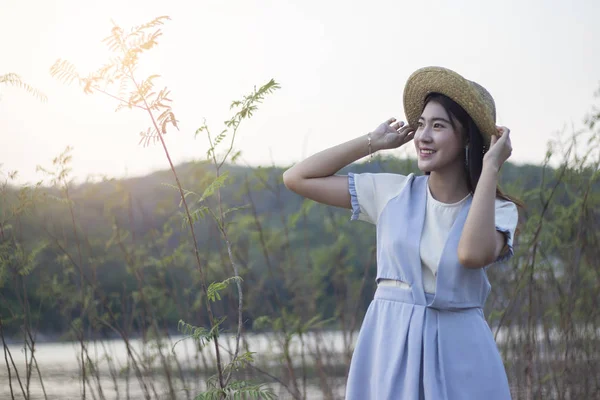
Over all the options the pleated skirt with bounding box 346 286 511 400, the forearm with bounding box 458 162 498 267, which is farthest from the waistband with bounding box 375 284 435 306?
the forearm with bounding box 458 162 498 267

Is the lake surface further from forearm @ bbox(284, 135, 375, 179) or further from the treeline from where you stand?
forearm @ bbox(284, 135, 375, 179)

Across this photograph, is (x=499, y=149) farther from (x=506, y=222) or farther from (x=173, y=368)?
(x=173, y=368)

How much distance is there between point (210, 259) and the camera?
3.92m

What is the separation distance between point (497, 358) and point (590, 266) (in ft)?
5.77

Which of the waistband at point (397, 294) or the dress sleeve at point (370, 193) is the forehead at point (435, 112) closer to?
the dress sleeve at point (370, 193)

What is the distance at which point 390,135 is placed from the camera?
206 centimetres

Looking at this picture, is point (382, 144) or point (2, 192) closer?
point (382, 144)

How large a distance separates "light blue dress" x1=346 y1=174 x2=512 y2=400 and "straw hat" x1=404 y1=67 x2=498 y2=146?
0.21 m

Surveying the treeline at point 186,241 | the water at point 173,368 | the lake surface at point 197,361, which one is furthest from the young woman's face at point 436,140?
the lake surface at point 197,361

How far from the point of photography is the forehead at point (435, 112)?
6.36 feet

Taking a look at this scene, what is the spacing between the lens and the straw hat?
190 centimetres

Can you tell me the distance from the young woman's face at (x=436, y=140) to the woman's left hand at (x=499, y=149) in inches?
3.5

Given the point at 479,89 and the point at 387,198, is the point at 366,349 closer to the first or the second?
the point at 387,198

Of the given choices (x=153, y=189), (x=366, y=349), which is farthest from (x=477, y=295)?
(x=153, y=189)
